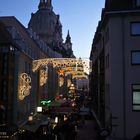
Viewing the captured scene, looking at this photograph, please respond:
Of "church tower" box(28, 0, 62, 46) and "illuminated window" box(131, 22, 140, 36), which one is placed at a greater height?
"church tower" box(28, 0, 62, 46)

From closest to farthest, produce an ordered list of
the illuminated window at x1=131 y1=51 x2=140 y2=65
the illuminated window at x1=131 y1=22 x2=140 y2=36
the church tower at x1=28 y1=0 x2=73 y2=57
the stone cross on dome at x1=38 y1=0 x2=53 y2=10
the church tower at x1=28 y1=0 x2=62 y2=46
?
the illuminated window at x1=131 y1=51 x2=140 y2=65, the illuminated window at x1=131 y1=22 x2=140 y2=36, the church tower at x1=28 y1=0 x2=73 y2=57, the church tower at x1=28 y1=0 x2=62 y2=46, the stone cross on dome at x1=38 y1=0 x2=53 y2=10

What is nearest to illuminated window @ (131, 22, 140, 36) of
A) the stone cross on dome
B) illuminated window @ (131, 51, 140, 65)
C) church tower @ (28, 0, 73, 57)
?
illuminated window @ (131, 51, 140, 65)

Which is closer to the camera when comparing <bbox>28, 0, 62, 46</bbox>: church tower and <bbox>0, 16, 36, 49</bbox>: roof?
<bbox>0, 16, 36, 49</bbox>: roof

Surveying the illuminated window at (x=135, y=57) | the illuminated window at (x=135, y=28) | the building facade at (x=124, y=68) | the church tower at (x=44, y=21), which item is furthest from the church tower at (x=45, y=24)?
the illuminated window at (x=135, y=57)

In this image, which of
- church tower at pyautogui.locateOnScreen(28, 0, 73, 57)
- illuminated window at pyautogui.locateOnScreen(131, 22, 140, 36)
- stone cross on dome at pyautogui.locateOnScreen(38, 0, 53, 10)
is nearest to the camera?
illuminated window at pyautogui.locateOnScreen(131, 22, 140, 36)

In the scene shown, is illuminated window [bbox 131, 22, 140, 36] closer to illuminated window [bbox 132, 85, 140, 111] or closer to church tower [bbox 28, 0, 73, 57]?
illuminated window [bbox 132, 85, 140, 111]

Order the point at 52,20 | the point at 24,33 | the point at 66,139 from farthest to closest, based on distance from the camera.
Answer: the point at 52,20
the point at 24,33
the point at 66,139

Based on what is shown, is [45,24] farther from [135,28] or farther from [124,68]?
[124,68]

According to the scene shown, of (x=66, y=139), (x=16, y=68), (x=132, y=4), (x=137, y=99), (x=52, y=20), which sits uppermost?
(x=52, y=20)

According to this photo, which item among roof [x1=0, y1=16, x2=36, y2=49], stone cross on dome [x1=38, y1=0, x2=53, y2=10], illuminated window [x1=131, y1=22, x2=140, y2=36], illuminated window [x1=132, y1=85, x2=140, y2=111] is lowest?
illuminated window [x1=132, y1=85, x2=140, y2=111]

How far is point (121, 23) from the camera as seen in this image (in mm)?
31469

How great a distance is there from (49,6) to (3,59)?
112346mm

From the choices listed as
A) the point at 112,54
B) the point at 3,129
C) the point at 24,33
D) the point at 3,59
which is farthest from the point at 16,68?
the point at 3,129

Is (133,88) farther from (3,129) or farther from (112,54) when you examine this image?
(3,129)
